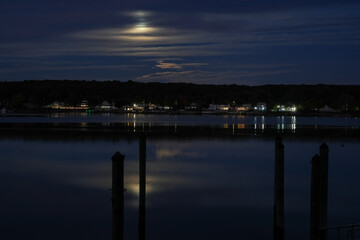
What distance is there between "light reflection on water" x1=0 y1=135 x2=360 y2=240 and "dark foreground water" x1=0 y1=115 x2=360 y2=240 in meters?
0.04

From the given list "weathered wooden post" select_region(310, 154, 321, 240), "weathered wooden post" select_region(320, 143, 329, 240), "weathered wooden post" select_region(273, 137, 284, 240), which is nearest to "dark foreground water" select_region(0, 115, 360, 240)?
"weathered wooden post" select_region(273, 137, 284, 240)

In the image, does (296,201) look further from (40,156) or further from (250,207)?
(40,156)

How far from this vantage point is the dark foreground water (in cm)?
1848

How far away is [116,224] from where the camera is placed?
43.1ft

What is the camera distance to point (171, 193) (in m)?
24.9

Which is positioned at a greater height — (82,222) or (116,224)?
(116,224)

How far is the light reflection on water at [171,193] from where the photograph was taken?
1855 cm

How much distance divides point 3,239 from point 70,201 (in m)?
5.70

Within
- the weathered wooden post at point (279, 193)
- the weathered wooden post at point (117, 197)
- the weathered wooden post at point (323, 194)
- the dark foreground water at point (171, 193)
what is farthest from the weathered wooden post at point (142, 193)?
the weathered wooden post at point (323, 194)

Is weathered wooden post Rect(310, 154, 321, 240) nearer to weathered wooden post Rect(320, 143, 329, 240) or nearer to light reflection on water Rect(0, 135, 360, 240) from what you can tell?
weathered wooden post Rect(320, 143, 329, 240)

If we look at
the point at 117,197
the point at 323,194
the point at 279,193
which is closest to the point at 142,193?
the point at 117,197

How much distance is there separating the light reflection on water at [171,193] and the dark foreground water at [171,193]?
4 cm

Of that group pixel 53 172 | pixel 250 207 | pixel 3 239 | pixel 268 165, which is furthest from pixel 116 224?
pixel 268 165

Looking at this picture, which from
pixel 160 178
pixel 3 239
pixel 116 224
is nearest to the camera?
pixel 116 224
